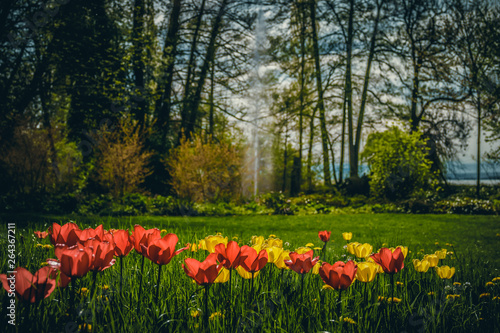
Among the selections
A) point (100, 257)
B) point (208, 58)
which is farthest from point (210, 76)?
point (100, 257)

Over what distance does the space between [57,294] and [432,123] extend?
17.6 meters

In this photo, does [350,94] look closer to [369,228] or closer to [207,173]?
[207,173]

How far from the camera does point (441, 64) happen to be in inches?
533

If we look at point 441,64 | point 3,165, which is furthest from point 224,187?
point 441,64

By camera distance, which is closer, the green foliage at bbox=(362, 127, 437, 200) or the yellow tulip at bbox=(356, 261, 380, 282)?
the yellow tulip at bbox=(356, 261, 380, 282)

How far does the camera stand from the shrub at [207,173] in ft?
31.6

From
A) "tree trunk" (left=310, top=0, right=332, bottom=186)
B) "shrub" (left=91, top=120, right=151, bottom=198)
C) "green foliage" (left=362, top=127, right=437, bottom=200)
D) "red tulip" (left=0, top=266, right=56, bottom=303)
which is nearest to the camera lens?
"red tulip" (left=0, top=266, right=56, bottom=303)

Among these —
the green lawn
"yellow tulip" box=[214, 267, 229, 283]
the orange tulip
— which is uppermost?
the orange tulip

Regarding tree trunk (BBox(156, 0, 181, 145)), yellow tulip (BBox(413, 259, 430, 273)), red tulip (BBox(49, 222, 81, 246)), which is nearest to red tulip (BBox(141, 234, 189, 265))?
red tulip (BBox(49, 222, 81, 246))

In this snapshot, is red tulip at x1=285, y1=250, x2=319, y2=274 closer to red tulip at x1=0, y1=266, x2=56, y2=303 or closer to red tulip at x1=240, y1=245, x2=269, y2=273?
red tulip at x1=240, y1=245, x2=269, y2=273

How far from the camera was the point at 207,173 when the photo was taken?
32.2ft

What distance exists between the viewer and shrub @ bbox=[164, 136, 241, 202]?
963 centimetres

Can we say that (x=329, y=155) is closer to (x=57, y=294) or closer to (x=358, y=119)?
(x=358, y=119)

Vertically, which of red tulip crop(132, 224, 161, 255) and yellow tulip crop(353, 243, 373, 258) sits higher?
red tulip crop(132, 224, 161, 255)
